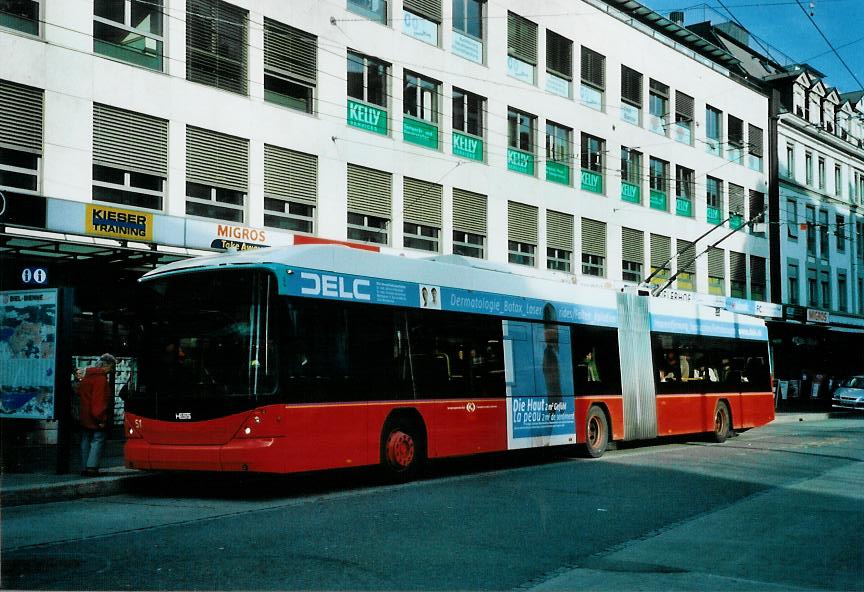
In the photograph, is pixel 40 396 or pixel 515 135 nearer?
pixel 40 396

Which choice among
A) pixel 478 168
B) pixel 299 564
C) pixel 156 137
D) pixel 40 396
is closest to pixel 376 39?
pixel 478 168

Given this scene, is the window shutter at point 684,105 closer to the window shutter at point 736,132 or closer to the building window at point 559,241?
the window shutter at point 736,132

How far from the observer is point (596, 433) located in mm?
18469

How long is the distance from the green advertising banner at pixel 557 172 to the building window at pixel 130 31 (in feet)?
48.5

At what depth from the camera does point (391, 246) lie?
85.1 ft

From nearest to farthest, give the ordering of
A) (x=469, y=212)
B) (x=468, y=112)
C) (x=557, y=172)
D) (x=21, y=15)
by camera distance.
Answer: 1. (x=21, y=15)
2. (x=469, y=212)
3. (x=468, y=112)
4. (x=557, y=172)

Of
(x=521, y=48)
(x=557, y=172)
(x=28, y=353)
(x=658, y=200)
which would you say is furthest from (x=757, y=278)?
(x=28, y=353)

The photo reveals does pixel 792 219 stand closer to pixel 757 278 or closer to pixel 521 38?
pixel 757 278

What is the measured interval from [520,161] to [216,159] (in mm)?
11833

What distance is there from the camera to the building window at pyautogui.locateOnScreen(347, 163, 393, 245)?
25000mm

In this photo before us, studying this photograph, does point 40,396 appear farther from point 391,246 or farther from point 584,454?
point 391,246

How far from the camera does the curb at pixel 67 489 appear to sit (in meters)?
11.2

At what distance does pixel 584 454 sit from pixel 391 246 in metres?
9.37

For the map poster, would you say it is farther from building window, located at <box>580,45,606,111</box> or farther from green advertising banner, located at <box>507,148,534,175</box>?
building window, located at <box>580,45,606,111</box>
